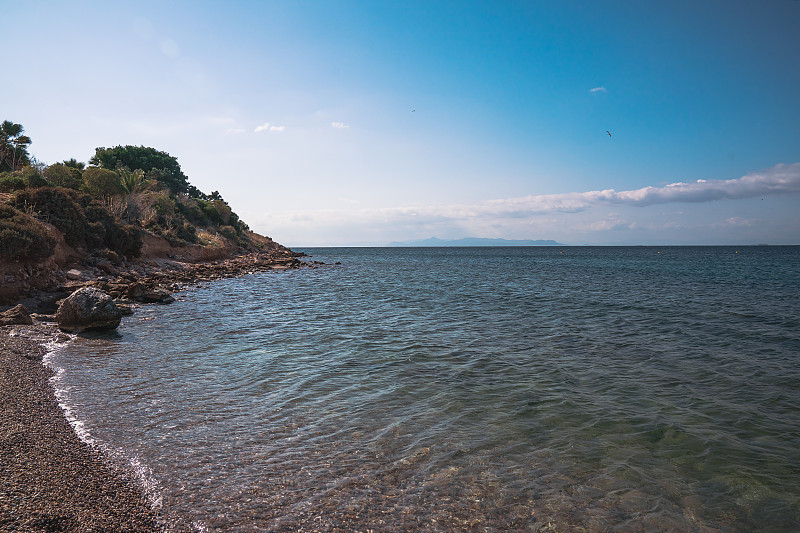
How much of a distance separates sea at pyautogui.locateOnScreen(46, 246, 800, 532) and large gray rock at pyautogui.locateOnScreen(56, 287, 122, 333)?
81 cm

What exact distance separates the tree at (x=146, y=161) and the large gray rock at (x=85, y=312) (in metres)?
61.1

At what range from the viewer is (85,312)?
13.9m

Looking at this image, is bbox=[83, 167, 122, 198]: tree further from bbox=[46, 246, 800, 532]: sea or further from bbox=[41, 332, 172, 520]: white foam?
bbox=[41, 332, 172, 520]: white foam

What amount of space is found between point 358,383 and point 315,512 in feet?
15.6

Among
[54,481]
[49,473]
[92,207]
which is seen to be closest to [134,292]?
[92,207]

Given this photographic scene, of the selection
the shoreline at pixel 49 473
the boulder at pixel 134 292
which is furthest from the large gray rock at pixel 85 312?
the boulder at pixel 134 292

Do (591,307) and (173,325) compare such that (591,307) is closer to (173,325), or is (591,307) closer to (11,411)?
(173,325)

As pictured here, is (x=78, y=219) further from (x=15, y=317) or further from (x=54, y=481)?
(x=54, y=481)

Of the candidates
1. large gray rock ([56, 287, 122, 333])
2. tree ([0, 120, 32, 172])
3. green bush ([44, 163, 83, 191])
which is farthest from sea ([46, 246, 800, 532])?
tree ([0, 120, 32, 172])

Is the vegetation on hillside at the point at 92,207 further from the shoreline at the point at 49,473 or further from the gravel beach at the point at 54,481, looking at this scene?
the gravel beach at the point at 54,481

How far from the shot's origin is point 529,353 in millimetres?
12383

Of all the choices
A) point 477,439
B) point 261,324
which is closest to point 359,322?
point 261,324

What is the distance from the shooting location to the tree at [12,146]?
141 ft

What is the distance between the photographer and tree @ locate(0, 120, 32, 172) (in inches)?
1695
